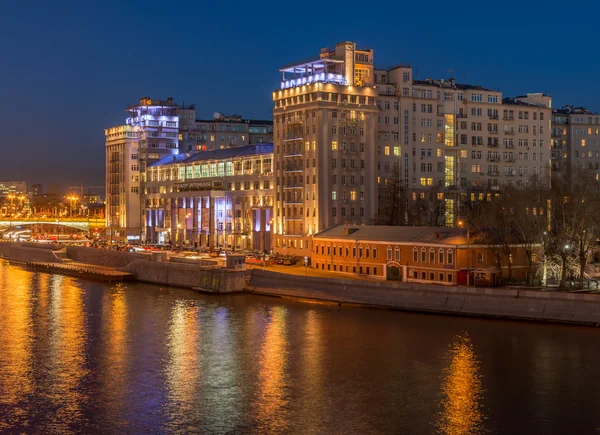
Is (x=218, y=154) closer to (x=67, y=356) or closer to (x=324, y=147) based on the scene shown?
(x=324, y=147)

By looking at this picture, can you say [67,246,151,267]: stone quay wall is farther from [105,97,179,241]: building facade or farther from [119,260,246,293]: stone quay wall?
[105,97,179,241]: building facade

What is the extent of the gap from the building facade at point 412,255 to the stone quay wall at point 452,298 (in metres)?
6.04

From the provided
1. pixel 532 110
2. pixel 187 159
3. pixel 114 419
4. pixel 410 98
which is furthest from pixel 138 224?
pixel 114 419

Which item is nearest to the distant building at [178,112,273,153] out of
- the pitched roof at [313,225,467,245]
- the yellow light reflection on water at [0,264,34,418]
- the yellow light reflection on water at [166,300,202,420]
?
the yellow light reflection on water at [0,264,34,418]

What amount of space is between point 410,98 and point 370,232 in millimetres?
36026

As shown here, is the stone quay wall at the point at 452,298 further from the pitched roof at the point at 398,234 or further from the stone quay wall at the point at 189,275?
the pitched roof at the point at 398,234

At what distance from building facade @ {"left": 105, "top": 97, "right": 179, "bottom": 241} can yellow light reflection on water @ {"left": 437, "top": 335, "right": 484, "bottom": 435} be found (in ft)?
346

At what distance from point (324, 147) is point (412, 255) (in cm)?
2634

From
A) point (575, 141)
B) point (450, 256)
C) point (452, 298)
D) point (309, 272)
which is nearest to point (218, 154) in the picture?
point (309, 272)

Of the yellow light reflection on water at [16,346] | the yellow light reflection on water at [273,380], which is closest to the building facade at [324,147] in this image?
the yellow light reflection on water at [16,346]

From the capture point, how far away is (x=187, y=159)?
135875mm

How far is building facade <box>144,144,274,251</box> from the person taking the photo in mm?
110000

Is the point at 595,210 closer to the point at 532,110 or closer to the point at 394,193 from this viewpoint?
the point at 394,193

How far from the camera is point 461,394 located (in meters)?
40.3
